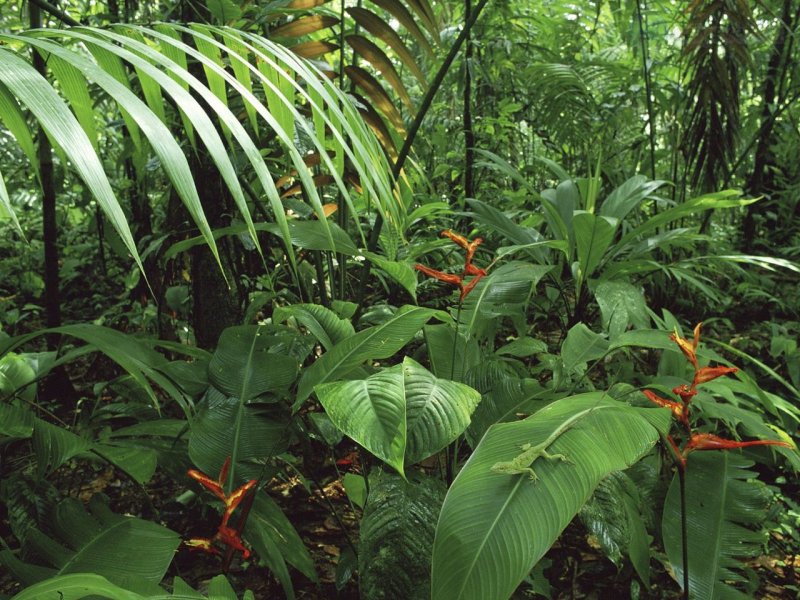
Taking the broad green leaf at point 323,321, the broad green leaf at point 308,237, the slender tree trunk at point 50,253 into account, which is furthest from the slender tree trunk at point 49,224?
the broad green leaf at point 323,321

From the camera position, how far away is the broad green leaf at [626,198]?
157cm

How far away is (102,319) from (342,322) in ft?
4.79

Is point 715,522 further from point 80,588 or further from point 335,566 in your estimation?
point 80,588

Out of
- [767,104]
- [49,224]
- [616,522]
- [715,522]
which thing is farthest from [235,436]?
[767,104]

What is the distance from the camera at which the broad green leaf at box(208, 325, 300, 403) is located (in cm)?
98

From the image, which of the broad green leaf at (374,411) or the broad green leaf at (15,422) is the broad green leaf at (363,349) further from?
the broad green leaf at (15,422)

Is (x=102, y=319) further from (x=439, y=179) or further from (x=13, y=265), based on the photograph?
(x=439, y=179)

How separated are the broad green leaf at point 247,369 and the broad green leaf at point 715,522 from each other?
67 cm

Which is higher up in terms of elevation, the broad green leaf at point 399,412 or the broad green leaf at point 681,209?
the broad green leaf at point 681,209

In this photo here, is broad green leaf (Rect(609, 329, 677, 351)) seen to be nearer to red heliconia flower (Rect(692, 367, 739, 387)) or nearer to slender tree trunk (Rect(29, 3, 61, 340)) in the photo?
red heliconia flower (Rect(692, 367, 739, 387))

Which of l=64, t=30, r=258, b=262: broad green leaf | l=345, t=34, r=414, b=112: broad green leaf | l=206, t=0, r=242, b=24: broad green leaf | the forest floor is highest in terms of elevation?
l=206, t=0, r=242, b=24: broad green leaf

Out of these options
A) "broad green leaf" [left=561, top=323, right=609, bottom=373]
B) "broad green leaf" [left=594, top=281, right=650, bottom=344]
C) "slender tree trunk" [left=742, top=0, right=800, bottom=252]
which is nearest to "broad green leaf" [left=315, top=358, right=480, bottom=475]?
"broad green leaf" [left=561, top=323, right=609, bottom=373]

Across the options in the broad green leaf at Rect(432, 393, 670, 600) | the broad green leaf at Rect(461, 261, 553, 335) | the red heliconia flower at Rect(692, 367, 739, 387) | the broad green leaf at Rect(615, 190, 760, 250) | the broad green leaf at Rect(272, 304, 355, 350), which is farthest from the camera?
the broad green leaf at Rect(615, 190, 760, 250)

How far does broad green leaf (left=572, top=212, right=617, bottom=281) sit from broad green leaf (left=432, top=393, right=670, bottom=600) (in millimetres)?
660
